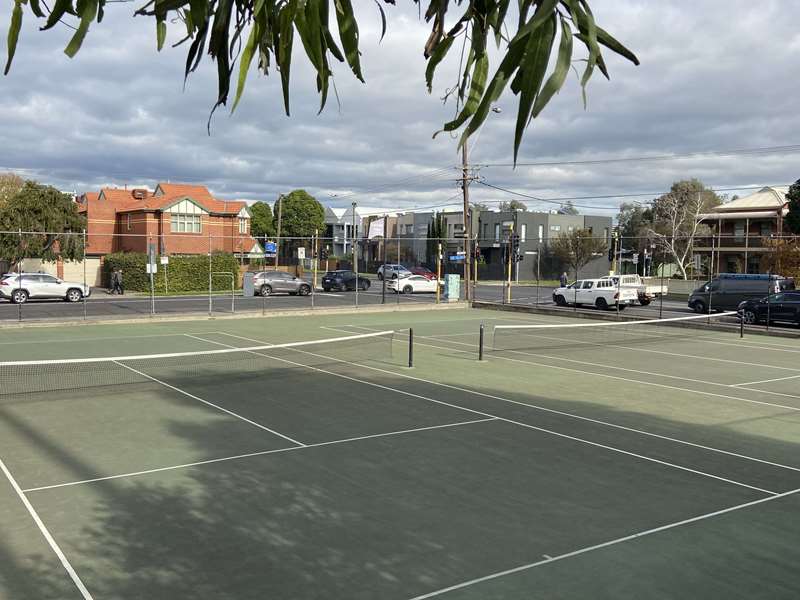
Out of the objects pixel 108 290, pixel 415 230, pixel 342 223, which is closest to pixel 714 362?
pixel 108 290

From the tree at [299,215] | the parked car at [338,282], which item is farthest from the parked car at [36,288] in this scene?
the tree at [299,215]

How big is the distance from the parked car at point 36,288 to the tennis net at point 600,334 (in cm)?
2301

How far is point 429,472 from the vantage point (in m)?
9.65

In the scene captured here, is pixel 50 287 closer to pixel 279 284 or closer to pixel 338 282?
pixel 279 284

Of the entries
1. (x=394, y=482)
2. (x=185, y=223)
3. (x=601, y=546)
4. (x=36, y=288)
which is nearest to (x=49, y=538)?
(x=394, y=482)

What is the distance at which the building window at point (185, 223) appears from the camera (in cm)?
5809

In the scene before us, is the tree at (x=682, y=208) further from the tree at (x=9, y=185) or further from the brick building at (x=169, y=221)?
the tree at (x=9, y=185)

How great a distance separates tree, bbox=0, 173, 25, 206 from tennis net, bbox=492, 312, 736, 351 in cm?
4815

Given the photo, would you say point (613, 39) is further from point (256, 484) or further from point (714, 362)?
point (714, 362)

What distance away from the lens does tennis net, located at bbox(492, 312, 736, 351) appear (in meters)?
24.0

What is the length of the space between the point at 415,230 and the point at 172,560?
88621 millimetres

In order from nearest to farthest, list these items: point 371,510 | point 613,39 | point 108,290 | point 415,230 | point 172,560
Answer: point 613,39
point 172,560
point 371,510
point 108,290
point 415,230

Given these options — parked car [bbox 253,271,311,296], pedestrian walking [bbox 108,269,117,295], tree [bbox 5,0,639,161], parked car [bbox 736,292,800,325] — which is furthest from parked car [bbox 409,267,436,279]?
tree [bbox 5,0,639,161]

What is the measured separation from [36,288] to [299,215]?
69820mm
